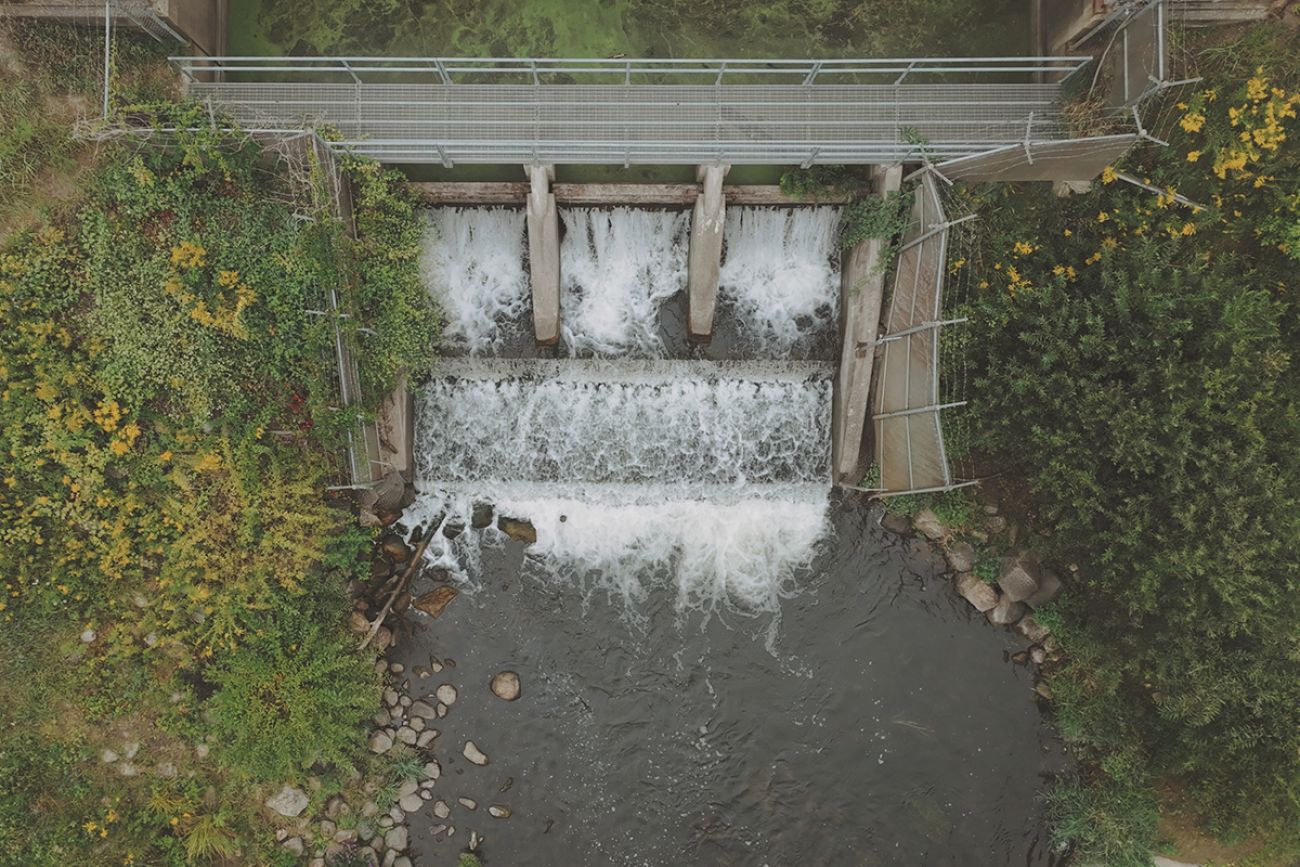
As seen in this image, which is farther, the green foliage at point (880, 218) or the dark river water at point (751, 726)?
the dark river water at point (751, 726)

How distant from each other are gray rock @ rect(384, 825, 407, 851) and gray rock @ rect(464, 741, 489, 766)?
1388 mm

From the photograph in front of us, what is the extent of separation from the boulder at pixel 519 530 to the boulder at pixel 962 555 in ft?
20.8

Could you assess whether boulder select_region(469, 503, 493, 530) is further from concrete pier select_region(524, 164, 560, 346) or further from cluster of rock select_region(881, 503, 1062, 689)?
cluster of rock select_region(881, 503, 1062, 689)

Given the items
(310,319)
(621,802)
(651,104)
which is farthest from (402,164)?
(621,802)

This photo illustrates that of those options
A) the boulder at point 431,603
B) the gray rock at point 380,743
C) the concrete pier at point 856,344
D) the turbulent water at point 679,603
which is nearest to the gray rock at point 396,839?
the turbulent water at point 679,603

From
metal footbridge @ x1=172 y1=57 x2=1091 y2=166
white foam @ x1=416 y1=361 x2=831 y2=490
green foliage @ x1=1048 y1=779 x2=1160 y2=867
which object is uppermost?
metal footbridge @ x1=172 y1=57 x2=1091 y2=166

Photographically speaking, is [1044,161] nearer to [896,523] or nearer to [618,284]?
[896,523]

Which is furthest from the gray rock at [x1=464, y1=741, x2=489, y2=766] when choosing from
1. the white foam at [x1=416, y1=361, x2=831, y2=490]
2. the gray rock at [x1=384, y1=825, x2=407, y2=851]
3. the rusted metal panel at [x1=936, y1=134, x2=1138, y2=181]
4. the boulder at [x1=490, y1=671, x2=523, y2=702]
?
the rusted metal panel at [x1=936, y1=134, x2=1138, y2=181]

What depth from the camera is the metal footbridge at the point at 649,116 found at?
9.54 m

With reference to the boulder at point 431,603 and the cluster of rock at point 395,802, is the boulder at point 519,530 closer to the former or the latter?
the boulder at point 431,603

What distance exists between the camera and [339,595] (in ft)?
33.5

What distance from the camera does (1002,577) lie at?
10.8 m

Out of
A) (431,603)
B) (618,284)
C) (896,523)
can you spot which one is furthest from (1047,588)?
(431,603)

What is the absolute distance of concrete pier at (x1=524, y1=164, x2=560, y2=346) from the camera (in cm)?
995
